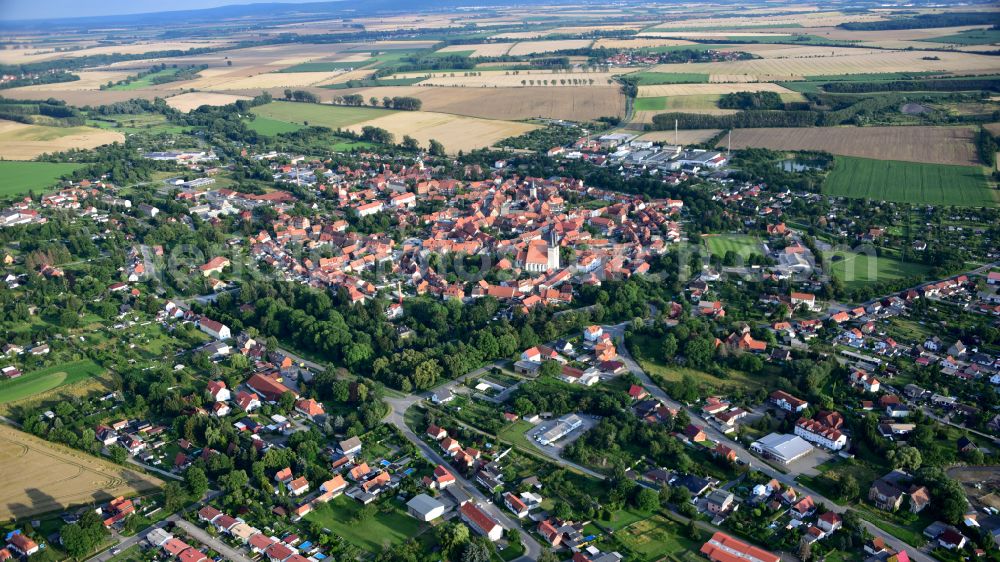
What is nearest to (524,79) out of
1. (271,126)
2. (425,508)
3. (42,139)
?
(271,126)

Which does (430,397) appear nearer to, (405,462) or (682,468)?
(405,462)

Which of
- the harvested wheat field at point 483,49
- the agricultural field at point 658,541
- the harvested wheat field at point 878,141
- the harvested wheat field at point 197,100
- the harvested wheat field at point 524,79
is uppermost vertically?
the harvested wheat field at point 483,49

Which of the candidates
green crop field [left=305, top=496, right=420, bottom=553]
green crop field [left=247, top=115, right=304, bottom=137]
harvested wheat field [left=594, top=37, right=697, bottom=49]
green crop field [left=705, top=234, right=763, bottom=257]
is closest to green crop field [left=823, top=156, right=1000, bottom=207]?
green crop field [left=705, top=234, right=763, bottom=257]

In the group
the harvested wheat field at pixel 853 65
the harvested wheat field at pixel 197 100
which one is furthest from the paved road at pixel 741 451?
the harvested wheat field at pixel 197 100

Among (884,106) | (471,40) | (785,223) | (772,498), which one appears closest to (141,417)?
(772,498)

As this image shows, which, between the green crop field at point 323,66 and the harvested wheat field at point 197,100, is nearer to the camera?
the harvested wheat field at point 197,100

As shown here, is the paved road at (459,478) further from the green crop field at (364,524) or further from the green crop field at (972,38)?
the green crop field at (972,38)
